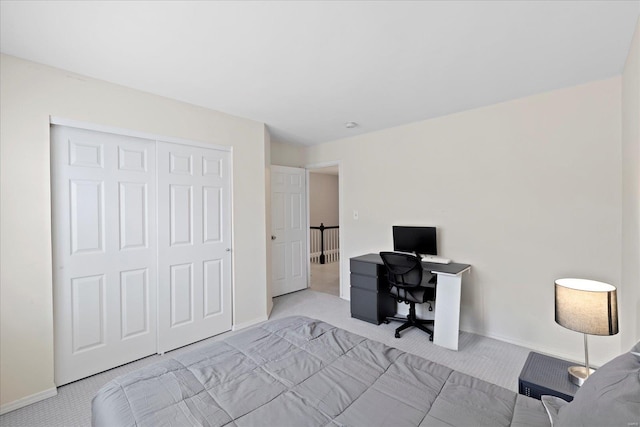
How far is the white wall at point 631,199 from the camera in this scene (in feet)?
5.72

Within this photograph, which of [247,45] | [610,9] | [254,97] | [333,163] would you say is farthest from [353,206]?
[610,9]

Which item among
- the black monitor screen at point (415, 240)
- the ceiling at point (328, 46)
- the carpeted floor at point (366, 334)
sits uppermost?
the ceiling at point (328, 46)

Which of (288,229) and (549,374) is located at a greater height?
(288,229)

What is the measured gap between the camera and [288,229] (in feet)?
15.5


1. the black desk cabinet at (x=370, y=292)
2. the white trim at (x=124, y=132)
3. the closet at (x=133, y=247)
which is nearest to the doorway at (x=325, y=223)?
the black desk cabinet at (x=370, y=292)

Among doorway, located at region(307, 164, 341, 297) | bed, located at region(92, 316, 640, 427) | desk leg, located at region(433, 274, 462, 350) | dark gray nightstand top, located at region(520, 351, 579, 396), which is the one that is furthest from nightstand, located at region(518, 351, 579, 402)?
doorway, located at region(307, 164, 341, 297)

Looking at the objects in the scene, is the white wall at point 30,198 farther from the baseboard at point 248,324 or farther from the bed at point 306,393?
the baseboard at point 248,324

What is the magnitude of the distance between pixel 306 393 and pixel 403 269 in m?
2.01

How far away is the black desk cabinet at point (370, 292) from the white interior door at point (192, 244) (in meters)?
1.50

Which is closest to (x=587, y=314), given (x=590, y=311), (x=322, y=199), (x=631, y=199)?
(x=590, y=311)

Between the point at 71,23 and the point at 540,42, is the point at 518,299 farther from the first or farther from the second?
the point at 71,23

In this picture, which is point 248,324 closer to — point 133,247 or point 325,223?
point 133,247

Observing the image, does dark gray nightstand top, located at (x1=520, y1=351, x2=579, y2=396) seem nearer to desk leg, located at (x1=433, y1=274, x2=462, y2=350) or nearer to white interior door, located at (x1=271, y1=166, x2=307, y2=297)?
desk leg, located at (x1=433, y1=274, x2=462, y2=350)

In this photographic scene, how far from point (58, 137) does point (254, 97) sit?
1.58 metres
